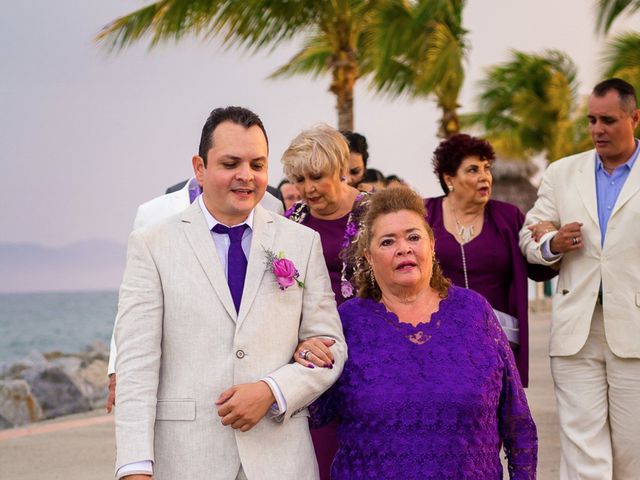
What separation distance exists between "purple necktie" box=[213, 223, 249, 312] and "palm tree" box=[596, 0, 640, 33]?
1089cm

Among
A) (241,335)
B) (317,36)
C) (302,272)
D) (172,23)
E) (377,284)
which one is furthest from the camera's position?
(317,36)

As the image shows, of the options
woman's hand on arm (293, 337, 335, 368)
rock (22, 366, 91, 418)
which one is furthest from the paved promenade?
woman's hand on arm (293, 337, 335, 368)

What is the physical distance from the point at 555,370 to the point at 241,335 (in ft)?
9.27

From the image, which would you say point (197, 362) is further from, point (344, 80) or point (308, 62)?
point (308, 62)

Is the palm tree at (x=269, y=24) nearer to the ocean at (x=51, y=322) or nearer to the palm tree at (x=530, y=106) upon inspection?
the palm tree at (x=530, y=106)

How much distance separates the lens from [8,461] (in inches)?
325

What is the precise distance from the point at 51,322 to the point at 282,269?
68957 mm

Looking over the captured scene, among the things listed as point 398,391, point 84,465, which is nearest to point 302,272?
point 398,391

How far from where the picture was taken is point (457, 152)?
5590 millimetres

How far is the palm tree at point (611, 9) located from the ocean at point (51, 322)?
31.0 metres

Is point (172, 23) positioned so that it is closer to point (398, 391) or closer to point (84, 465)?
point (84, 465)

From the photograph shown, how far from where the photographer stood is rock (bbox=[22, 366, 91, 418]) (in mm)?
12203

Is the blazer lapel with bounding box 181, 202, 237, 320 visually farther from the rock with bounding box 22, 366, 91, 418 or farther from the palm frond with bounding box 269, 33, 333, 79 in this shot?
the palm frond with bounding box 269, 33, 333, 79

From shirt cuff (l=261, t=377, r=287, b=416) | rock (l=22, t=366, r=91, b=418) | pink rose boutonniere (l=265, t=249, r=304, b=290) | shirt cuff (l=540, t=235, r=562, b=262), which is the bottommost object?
rock (l=22, t=366, r=91, b=418)
